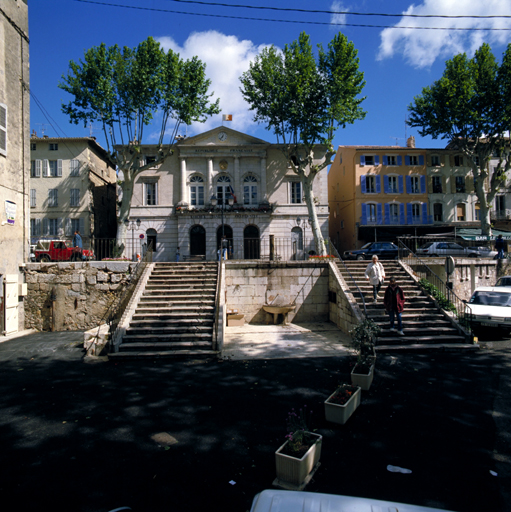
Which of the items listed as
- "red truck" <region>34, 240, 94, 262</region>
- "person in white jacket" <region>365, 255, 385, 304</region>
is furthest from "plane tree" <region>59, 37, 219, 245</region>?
"person in white jacket" <region>365, 255, 385, 304</region>

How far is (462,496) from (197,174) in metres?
26.0

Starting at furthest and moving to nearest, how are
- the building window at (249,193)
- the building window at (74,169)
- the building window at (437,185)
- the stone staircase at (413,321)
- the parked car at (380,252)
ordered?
the building window at (437,185) < the building window at (74,169) < the building window at (249,193) < the parked car at (380,252) < the stone staircase at (413,321)

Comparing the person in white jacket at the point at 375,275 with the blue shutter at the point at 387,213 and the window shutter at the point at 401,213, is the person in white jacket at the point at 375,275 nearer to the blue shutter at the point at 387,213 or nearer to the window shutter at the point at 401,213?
the blue shutter at the point at 387,213

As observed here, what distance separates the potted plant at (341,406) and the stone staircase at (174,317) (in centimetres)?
424

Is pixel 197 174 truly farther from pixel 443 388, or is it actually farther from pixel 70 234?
pixel 443 388

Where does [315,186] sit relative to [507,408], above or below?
above

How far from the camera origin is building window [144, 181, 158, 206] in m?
27.0

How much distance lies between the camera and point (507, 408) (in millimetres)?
5793

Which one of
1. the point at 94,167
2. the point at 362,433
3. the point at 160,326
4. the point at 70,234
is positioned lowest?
the point at 362,433

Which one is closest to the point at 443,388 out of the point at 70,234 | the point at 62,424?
the point at 62,424

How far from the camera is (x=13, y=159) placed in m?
12.4

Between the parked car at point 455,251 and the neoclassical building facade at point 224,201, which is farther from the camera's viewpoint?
the neoclassical building facade at point 224,201

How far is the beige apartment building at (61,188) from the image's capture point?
89.6ft

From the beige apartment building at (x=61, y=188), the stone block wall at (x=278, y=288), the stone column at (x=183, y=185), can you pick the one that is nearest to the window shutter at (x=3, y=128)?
the stone block wall at (x=278, y=288)
